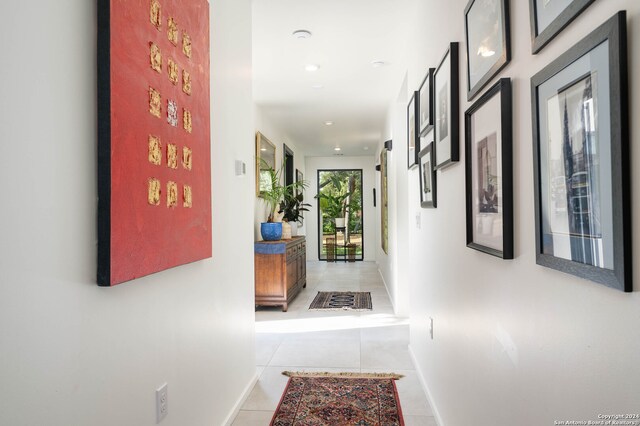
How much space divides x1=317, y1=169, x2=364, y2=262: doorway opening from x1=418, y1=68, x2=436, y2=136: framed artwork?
7.28 meters

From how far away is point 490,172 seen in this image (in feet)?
4.44

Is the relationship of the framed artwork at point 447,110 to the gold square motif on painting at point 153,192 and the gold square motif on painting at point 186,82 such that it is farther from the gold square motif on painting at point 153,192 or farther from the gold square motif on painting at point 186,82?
the gold square motif on painting at point 153,192

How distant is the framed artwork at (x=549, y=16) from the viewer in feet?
2.68

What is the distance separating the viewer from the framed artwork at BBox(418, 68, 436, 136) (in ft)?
7.57

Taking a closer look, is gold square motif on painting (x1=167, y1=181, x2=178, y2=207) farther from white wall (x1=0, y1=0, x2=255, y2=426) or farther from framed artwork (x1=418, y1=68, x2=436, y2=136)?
framed artwork (x1=418, y1=68, x2=436, y2=136)

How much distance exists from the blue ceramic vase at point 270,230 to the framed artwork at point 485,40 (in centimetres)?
384

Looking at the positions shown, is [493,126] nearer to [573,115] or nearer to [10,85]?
[573,115]

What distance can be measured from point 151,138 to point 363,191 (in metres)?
8.96

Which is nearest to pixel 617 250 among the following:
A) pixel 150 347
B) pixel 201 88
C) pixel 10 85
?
pixel 10 85

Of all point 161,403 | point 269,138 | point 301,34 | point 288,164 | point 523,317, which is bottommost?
point 161,403

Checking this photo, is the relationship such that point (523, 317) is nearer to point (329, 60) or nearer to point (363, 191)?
point (329, 60)

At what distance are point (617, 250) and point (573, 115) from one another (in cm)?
29

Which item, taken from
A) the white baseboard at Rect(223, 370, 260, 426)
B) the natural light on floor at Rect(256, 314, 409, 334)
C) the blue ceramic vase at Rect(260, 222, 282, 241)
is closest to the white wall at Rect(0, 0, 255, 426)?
the white baseboard at Rect(223, 370, 260, 426)

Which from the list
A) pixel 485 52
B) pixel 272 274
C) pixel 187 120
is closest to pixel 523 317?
pixel 485 52
